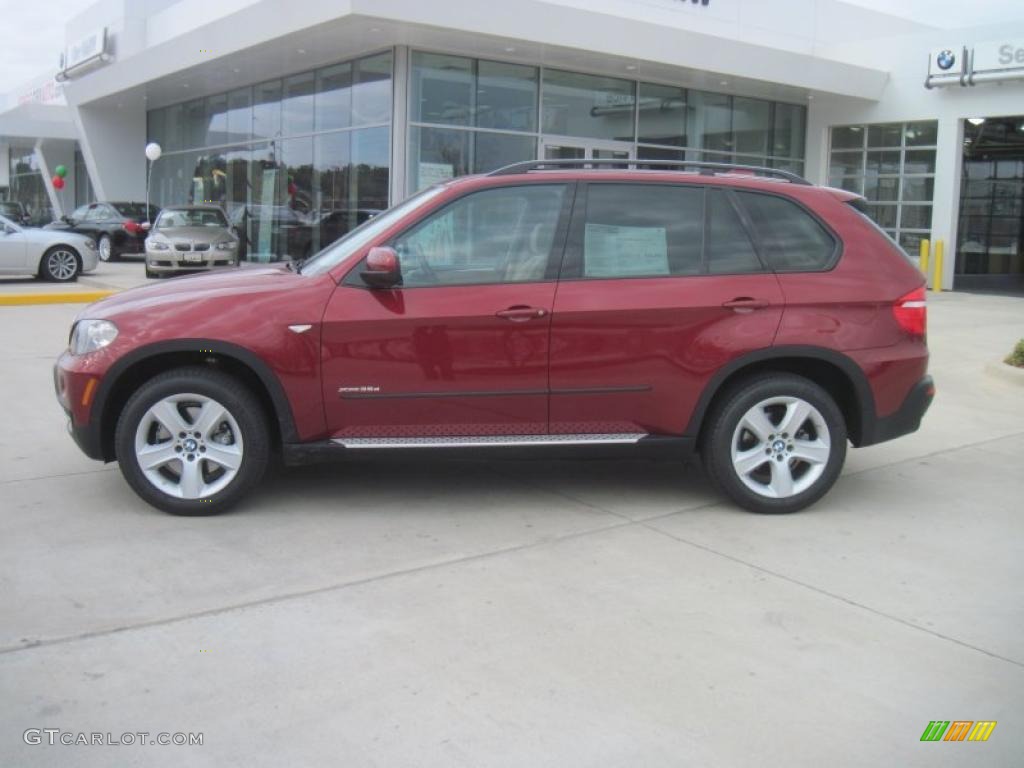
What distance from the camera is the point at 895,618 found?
4.15 metres

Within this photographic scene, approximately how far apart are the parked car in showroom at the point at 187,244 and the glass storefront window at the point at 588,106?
677 cm

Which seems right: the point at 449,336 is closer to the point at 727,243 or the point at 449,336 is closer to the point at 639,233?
the point at 639,233

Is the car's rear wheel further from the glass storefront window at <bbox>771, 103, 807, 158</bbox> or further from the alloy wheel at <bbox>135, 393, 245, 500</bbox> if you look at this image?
the alloy wheel at <bbox>135, 393, 245, 500</bbox>

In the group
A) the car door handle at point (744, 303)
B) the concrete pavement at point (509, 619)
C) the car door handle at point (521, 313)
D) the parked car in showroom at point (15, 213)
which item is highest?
the parked car in showroom at point (15, 213)

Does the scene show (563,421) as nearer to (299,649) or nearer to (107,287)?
(299,649)

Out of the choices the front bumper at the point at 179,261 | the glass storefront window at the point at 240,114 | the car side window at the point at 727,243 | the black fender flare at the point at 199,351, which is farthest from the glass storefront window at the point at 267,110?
the car side window at the point at 727,243

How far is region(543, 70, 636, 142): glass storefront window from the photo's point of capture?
19234mm

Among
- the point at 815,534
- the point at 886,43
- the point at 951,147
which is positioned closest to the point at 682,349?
the point at 815,534

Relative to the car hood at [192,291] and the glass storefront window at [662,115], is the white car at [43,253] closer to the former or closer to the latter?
the glass storefront window at [662,115]

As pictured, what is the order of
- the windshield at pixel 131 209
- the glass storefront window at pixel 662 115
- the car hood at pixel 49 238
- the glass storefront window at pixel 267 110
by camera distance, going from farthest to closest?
the windshield at pixel 131 209
the glass storefront window at pixel 267 110
the glass storefront window at pixel 662 115
the car hood at pixel 49 238

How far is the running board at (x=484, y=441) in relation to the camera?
517 cm

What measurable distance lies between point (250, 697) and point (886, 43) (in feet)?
75.4

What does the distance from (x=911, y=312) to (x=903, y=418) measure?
0.58 meters

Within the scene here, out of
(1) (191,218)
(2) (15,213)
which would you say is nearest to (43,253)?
(1) (191,218)
